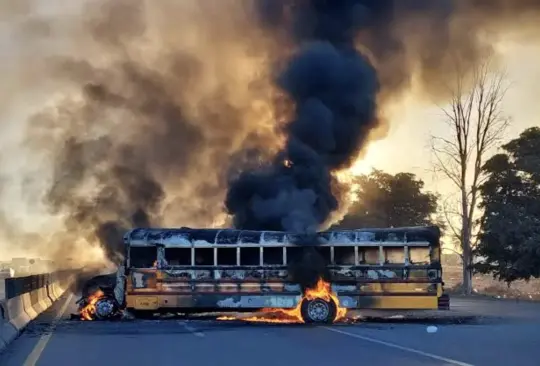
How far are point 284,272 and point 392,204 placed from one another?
116 ft

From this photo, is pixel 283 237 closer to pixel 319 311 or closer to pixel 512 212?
pixel 319 311

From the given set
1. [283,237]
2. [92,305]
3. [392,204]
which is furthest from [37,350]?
[392,204]

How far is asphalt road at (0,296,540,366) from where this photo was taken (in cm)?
1360

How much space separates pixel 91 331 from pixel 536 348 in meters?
10.4

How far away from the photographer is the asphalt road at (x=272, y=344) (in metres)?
13.6

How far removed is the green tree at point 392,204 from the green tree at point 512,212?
14481 mm

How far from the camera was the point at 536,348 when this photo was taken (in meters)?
15.4

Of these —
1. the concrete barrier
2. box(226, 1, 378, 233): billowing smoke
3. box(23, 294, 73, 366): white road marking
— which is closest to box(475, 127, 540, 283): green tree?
box(226, 1, 378, 233): billowing smoke

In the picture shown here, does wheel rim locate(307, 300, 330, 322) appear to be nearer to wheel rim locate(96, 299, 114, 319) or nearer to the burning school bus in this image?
the burning school bus

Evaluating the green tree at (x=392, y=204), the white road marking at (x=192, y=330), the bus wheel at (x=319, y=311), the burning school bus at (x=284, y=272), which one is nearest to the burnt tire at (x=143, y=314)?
the burning school bus at (x=284, y=272)

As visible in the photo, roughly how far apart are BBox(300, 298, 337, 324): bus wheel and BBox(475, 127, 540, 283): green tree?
51.8 feet

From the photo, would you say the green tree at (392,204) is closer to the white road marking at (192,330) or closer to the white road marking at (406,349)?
the white road marking at (192,330)

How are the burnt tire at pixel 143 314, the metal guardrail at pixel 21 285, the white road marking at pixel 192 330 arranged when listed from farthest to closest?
1. the burnt tire at pixel 143 314
2. the metal guardrail at pixel 21 285
3. the white road marking at pixel 192 330

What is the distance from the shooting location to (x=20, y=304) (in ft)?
75.0
